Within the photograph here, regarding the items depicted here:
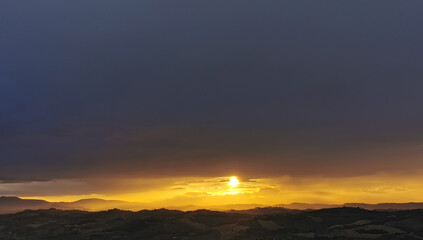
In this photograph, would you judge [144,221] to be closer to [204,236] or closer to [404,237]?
[204,236]

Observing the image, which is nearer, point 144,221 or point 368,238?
point 368,238

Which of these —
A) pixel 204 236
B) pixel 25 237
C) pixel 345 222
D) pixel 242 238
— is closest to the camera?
pixel 242 238

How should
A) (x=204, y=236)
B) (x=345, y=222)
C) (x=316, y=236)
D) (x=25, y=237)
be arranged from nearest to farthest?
1. (x=316, y=236)
2. (x=204, y=236)
3. (x=345, y=222)
4. (x=25, y=237)

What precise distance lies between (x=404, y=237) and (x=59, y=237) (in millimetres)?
62076

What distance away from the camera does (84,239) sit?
67.1 meters

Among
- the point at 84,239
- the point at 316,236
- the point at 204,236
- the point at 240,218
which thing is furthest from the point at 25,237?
the point at 316,236

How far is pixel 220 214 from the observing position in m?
84.9

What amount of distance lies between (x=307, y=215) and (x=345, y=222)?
8.94 metres

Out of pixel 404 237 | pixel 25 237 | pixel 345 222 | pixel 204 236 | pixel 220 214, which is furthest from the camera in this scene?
pixel 220 214

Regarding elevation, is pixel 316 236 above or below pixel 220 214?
below

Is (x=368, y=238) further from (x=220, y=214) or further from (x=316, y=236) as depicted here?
(x=220, y=214)

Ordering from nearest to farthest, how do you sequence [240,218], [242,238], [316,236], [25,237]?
[316,236] → [242,238] → [25,237] → [240,218]

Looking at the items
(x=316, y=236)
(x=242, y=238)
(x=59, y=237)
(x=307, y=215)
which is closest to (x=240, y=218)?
(x=307, y=215)

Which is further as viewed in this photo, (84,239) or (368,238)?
(84,239)
